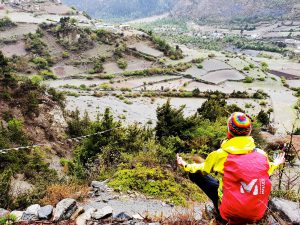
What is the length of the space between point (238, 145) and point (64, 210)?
11.2ft

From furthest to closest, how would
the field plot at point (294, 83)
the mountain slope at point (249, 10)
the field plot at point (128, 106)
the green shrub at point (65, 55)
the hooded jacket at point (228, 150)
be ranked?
the mountain slope at point (249, 10), the green shrub at point (65, 55), the field plot at point (294, 83), the field plot at point (128, 106), the hooded jacket at point (228, 150)

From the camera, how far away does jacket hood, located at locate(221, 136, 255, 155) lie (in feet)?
13.0

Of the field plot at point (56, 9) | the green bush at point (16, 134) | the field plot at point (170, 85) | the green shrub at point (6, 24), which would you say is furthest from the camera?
the field plot at point (56, 9)

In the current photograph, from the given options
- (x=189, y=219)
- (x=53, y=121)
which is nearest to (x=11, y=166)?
(x=53, y=121)

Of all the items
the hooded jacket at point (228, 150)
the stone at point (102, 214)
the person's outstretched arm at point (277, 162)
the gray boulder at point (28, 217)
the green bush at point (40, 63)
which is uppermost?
the hooded jacket at point (228, 150)

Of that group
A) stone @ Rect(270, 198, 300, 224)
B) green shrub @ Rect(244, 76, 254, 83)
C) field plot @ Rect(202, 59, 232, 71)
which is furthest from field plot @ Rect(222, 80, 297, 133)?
stone @ Rect(270, 198, 300, 224)

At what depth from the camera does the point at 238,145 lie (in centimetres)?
402

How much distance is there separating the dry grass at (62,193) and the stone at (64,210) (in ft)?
2.65

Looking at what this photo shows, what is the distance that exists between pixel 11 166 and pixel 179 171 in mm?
6374

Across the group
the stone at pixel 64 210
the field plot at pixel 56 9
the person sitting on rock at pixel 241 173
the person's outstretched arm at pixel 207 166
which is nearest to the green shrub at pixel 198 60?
the field plot at pixel 56 9

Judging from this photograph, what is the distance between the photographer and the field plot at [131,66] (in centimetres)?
5756

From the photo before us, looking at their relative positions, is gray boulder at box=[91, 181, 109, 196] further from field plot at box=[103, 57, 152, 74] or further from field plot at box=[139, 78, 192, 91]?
field plot at box=[103, 57, 152, 74]

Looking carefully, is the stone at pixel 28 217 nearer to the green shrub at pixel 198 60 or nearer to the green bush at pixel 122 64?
the green bush at pixel 122 64

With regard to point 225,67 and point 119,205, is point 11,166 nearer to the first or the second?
point 119,205
